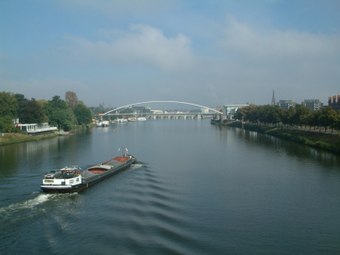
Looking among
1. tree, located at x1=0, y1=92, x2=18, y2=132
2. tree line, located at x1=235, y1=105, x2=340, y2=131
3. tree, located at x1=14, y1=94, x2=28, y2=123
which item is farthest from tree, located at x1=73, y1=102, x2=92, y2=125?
tree line, located at x1=235, y1=105, x2=340, y2=131

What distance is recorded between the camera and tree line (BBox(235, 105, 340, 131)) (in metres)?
29.0

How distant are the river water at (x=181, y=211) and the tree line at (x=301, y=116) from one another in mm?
10980

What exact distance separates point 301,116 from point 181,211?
2663 centimetres

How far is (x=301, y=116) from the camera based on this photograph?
35219 mm

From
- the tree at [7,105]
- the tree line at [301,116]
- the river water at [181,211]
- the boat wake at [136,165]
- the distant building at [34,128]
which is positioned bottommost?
the river water at [181,211]

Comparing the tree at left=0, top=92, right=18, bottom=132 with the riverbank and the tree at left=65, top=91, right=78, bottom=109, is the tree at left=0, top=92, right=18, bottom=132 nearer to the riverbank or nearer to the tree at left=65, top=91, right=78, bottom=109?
the riverbank

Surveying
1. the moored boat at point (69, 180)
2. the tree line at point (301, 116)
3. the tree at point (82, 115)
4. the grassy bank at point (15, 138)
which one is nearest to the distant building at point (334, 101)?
the tree line at point (301, 116)

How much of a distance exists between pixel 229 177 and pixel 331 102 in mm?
47117

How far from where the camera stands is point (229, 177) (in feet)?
53.1

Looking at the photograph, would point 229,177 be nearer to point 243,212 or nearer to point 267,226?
point 243,212

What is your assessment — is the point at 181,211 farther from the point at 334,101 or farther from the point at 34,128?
the point at 334,101

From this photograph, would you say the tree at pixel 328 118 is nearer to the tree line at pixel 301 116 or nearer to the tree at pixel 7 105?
the tree line at pixel 301 116

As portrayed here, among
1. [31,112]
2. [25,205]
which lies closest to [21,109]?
[31,112]

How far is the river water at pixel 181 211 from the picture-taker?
870 cm
